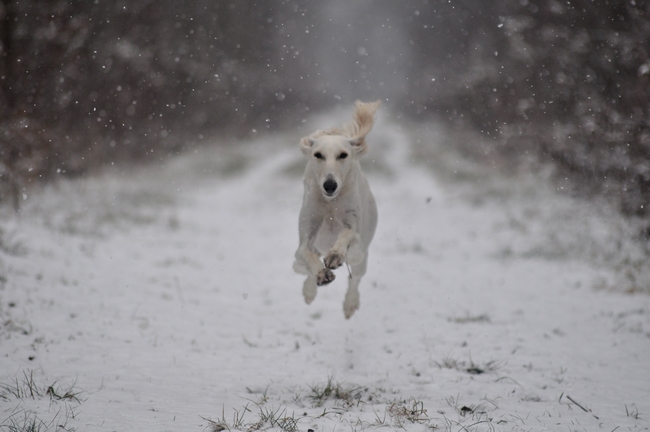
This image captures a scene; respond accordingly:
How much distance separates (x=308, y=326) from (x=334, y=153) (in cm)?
227

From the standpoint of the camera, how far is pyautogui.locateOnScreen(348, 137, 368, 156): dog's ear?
4645mm

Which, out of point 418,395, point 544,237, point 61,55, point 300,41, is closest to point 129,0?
point 61,55

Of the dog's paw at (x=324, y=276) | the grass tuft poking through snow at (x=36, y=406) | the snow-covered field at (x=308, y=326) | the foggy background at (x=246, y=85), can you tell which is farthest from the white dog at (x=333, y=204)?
the foggy background at (x=246, y=85)

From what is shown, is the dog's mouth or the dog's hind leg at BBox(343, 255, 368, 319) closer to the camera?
the dog's mouth

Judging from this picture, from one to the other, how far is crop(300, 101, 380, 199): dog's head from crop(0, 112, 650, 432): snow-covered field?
158cm

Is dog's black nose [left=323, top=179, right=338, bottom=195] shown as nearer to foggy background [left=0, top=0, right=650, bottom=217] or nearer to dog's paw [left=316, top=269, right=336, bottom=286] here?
dog's paw [left=316, top=269, right=336, bottom=286]

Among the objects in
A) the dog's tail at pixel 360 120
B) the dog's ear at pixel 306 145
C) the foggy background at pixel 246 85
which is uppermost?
the foggy background at pixel 246 85

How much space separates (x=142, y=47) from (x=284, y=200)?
7481mm

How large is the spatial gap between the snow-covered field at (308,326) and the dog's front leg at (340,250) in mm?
930

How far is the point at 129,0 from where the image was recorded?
53.5 feet

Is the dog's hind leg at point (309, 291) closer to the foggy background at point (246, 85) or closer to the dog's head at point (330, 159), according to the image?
the dog's head at point (330, 159)

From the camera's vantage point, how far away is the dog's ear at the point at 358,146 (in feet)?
15.2

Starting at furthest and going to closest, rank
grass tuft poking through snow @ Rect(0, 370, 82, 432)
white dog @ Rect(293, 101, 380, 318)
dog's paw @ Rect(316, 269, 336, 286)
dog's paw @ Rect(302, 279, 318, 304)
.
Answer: dog's paw @ Rect(302, 279, 318, 304) → white dog @ Rect(293, 101, 380, 318) → dog's paw @ Rect(316, 269, 336, 286) → grass tuft poking through snow @ Rect(0, 370, 82, 432)

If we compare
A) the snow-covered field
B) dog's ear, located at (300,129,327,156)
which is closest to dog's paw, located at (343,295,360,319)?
the snow-covered field
